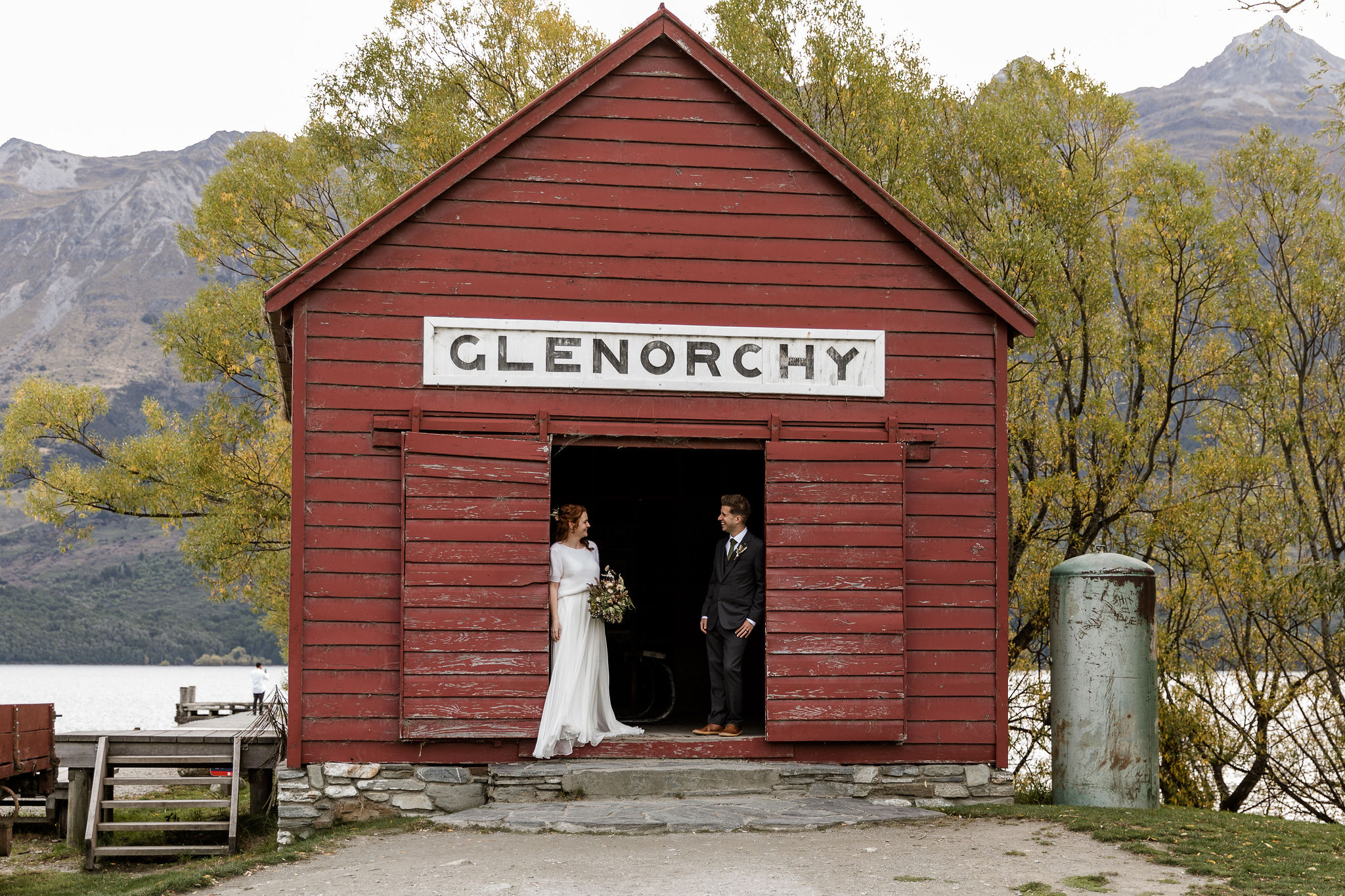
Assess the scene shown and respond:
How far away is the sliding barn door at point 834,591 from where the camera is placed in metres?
9.76

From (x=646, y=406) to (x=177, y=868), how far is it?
5.20m

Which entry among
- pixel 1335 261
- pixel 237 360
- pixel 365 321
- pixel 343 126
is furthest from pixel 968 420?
pixel 343 126

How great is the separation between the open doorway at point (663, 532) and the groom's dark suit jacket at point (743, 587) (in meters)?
3.41

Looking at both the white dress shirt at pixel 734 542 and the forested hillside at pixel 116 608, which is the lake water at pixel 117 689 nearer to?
the forested hillside at pixel 116 608

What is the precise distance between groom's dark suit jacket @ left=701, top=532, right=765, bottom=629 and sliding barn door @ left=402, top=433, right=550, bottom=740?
154cm

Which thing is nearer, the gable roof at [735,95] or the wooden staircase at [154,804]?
the gable roof at [735,95]

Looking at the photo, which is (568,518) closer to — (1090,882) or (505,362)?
(505,362)

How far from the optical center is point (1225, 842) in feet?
28.1

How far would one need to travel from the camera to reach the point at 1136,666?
10234mm

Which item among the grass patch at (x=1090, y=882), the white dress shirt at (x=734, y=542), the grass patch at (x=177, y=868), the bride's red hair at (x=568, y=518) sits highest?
the bride's red hair at (x=568, y=518)

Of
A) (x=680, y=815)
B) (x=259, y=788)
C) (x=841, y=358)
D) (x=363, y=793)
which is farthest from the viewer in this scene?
(x=259, y=788)

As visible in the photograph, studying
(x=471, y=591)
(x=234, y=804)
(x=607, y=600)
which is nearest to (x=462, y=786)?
(x=471, y=591)

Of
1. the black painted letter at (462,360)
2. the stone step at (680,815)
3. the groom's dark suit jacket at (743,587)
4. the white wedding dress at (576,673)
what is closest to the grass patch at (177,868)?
the stone step at (680,815)

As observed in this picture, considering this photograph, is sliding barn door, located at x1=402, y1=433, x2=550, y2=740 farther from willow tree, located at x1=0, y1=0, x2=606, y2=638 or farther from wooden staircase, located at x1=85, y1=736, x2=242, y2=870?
willow tree, located at x1=0, y1=0, x2=606, y2=638
